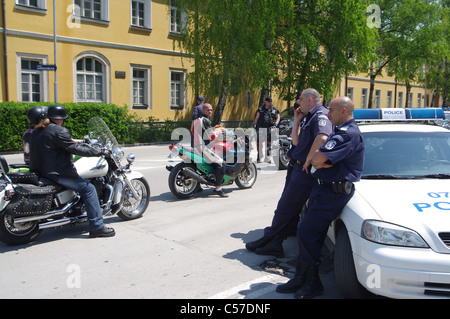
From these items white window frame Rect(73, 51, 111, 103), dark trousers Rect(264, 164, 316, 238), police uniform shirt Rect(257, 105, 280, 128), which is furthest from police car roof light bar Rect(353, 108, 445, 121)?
white window frame Rect(73, 51, 111, 103)

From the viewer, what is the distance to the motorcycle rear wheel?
16.8 ft

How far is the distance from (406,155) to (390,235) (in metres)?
1.56

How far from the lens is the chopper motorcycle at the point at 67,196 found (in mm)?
5105

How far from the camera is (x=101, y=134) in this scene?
6.30 m

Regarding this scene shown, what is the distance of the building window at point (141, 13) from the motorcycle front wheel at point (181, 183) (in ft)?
50.1

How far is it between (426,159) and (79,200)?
4227 millimetres

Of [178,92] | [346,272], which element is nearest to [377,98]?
[178,92]

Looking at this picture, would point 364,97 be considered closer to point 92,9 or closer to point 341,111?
point 92,9

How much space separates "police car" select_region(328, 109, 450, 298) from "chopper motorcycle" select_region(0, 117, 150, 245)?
3.21 m

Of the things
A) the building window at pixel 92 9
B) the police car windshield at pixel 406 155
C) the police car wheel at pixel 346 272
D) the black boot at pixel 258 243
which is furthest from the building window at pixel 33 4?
the police car wheel at pixel 346 272

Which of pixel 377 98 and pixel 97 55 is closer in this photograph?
pixel 97 55

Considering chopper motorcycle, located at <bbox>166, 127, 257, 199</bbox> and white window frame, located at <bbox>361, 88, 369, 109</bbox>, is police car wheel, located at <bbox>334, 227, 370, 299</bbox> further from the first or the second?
white window frame, located at <bbox>361, 88, 369, 109</bbox>
